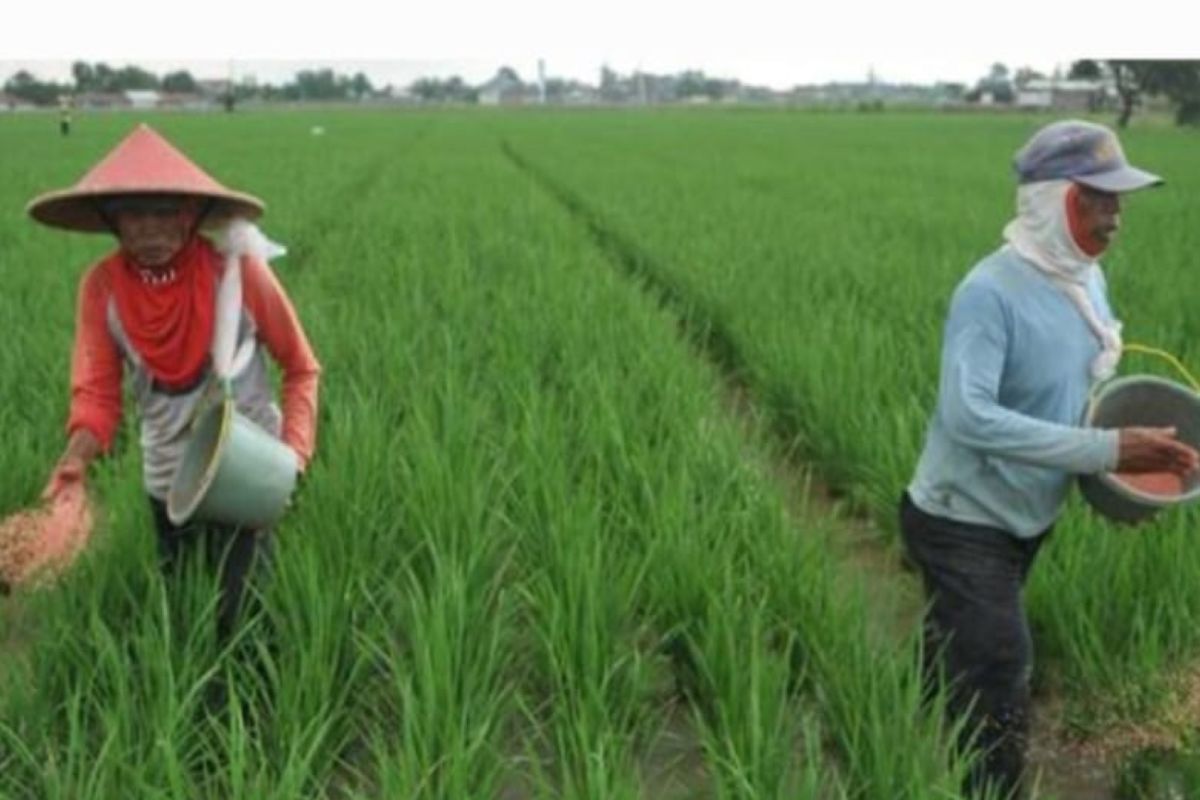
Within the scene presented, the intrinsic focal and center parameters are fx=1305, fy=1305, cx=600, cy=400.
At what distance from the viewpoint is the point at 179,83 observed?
296ft

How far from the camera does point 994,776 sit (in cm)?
208

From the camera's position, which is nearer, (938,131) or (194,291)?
(194,291)

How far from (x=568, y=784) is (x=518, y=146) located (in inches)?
861

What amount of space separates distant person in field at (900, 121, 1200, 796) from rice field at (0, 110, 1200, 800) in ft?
0.37

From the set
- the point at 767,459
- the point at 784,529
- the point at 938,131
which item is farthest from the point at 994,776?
the point at 938,131

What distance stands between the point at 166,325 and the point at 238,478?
35 centimetres

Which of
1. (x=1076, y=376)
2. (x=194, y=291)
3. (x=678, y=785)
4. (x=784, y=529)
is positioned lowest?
(x=678, y=785)

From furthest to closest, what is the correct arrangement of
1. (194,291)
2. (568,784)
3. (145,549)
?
(145,549)
(194,291)
(568,784)

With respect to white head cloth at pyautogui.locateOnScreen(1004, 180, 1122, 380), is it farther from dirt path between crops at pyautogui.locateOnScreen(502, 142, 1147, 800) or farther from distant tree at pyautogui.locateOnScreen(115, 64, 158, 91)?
distant tree at pyautogui.locateOnScreen(115, 64, 158, 91)

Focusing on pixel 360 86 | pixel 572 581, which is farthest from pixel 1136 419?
pixel 360 86

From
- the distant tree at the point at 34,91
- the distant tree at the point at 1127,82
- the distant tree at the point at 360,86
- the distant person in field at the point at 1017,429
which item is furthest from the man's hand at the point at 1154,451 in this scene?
the distant tree at the point at 360,86

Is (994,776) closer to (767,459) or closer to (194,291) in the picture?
(194,291)

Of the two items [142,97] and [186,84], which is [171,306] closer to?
[142,97]

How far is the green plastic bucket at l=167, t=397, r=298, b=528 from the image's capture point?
205 centimetres
